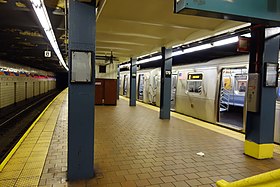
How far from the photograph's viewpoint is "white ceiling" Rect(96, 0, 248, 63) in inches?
150

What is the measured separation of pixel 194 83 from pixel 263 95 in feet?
14.7

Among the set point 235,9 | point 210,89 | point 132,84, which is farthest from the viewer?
point 132,84

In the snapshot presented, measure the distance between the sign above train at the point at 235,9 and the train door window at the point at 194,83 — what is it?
6.10m

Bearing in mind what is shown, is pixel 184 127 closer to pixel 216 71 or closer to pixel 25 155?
pixel 216 71

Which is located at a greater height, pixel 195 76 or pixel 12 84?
pixel 195 76

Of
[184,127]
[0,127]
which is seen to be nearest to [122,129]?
[184,127]

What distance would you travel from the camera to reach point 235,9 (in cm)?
188

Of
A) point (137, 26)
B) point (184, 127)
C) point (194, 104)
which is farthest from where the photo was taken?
point (194, 104)

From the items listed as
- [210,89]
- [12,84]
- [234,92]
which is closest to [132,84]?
[210,89]

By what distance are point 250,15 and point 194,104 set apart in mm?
6720

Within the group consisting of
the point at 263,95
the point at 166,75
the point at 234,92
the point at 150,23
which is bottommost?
the point at 234,92

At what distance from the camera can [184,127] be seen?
6.67 meters

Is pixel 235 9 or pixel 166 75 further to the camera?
pixel 166 75

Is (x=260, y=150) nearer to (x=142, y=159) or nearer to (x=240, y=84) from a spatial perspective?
(x=142, y=159)
